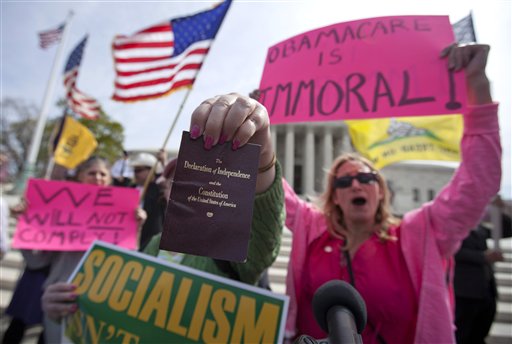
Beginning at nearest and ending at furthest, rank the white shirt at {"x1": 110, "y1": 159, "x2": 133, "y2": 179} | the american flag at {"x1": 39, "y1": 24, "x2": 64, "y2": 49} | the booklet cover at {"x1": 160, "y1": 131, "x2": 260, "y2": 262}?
the booklet cover at {"x1": 160, "y1": 131, "x2": 260, "y2": 262} < the white shirt at {"x1": 110, "y1": 159, "x2": 133, "y2": 179} < the american flag at {"x1": 39, "y1": 24, "x2": 64, "y2": 49}

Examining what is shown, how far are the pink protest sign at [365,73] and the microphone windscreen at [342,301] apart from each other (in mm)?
1167

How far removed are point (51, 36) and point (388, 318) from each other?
1172 cm

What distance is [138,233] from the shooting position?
99.5 inches

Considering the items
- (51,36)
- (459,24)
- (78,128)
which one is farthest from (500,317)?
(51,36)

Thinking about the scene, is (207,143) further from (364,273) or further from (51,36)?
(51,36)

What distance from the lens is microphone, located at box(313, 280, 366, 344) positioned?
1.60 ft

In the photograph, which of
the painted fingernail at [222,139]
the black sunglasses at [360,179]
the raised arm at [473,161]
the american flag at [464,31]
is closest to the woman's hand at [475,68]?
the raised arm at [473,161]

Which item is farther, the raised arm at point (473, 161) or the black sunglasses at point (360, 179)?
the black sunglasses at point (360, 179)

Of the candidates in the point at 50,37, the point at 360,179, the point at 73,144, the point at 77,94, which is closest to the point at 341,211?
the point at 360,179

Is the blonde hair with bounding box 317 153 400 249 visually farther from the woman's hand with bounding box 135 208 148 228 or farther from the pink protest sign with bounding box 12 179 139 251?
the pink protest sign with bounding box 12 179 139 251

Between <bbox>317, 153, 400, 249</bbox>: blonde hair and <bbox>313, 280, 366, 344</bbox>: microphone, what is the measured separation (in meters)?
1.18

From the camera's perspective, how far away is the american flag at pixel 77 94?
5.76m

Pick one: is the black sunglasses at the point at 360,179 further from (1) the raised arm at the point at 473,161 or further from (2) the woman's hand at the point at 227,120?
(2) the woman's hand at the point at 227,120

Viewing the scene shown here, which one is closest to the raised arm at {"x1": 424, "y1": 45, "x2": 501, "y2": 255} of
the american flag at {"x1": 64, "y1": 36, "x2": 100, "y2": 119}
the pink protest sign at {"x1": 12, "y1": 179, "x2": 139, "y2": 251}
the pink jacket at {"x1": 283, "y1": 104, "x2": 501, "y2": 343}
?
the pink jacket at {"x1": 283, "y1": 104, "x2": 501, "y2": 343}
